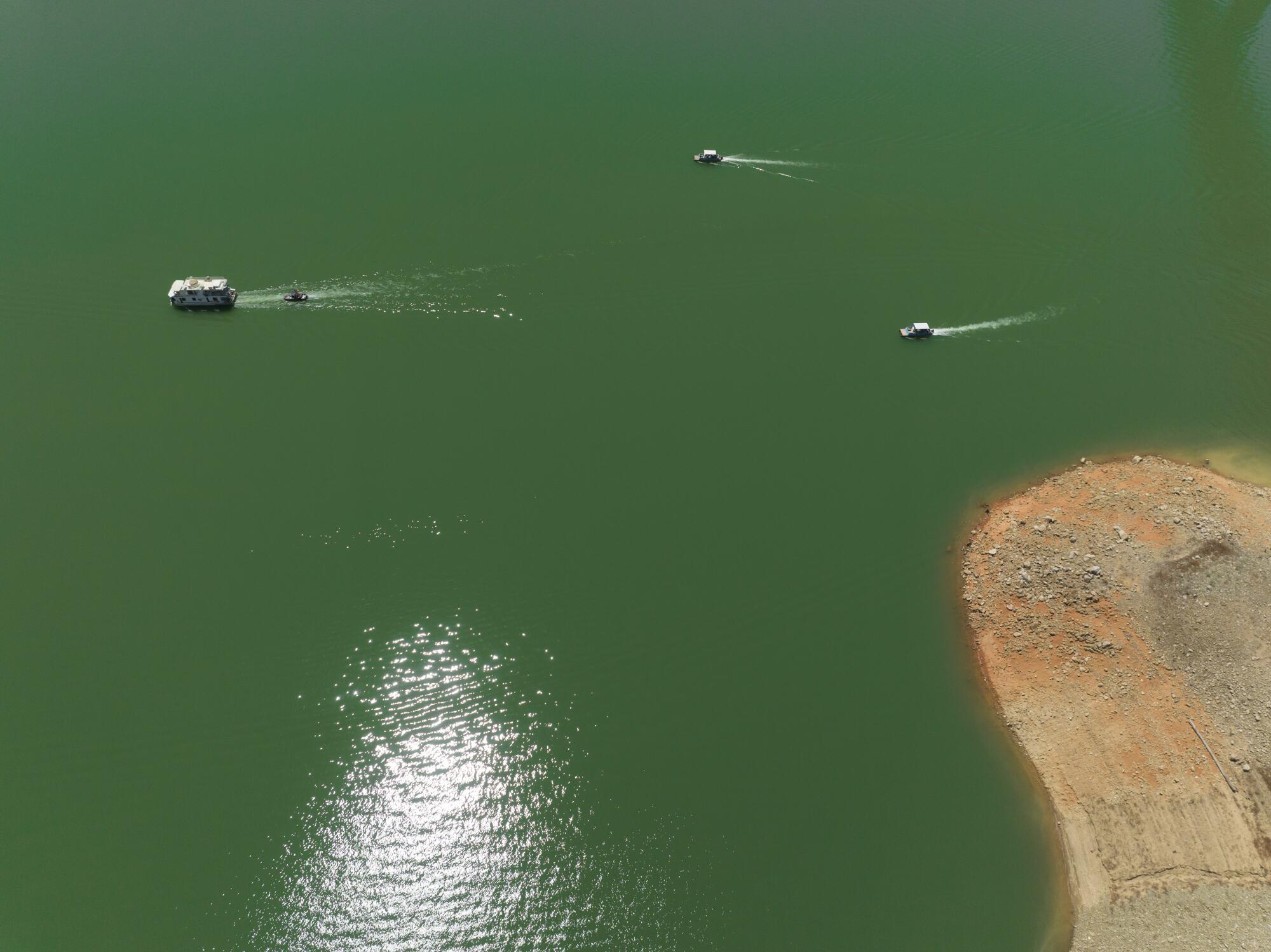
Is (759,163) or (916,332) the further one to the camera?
(759,163)

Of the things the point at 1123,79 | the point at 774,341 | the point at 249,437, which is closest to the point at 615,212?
the point at 774,341

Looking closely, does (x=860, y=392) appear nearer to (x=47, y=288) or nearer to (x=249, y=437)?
(x=249, y=437)

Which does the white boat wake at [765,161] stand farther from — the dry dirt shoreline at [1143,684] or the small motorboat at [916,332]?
the dry dirt shoreline at [1143,684]

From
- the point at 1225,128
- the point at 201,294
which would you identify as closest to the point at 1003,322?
the point at 1225,128

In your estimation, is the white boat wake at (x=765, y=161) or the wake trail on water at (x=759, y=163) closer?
the wake trail on water at (x=759, y=163)

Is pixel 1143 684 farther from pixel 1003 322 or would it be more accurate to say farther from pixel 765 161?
pixel 765 161

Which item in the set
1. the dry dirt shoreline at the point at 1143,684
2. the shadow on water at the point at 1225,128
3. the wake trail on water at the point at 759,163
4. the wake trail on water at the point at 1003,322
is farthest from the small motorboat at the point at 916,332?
the shadow on water at the point at 1225,128

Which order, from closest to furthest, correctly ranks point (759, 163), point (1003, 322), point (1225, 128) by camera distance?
point (1003, 322)
point (759, 163)
point (1225, 128)
